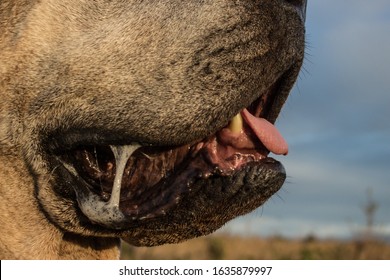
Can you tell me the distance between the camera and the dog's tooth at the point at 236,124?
3.97 metres

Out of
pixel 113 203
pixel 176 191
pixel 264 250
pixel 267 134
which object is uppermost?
pixel 267 134

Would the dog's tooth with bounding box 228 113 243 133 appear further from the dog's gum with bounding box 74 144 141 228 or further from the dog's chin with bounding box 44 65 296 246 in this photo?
the dog's gum with bounding box 74 144 141 228

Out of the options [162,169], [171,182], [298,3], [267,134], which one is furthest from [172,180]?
[298,3]

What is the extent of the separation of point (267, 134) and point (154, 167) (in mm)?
570

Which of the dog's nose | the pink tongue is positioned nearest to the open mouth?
the pink tongue

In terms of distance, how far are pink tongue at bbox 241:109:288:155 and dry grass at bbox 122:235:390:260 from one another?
252 inches

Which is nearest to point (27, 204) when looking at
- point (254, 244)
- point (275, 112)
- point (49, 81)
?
point (49, 81)

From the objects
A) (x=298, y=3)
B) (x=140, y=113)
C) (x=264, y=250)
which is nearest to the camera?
(x=140, y=113)

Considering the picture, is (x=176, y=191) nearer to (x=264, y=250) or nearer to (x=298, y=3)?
(x=298, y=3)

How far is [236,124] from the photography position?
3986 mm

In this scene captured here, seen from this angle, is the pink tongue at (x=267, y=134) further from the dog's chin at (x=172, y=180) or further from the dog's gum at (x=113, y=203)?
the dog's gum at (x=113, y=203)

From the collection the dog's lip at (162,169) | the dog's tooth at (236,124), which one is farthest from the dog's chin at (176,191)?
the dog's tooth at (236,124)
